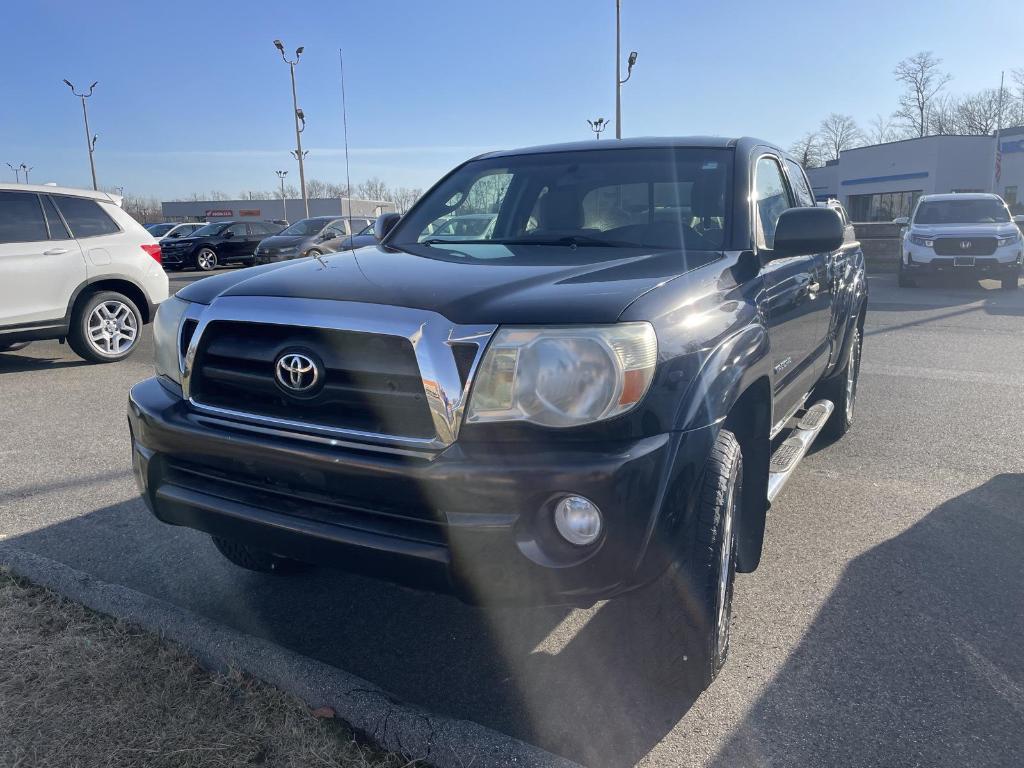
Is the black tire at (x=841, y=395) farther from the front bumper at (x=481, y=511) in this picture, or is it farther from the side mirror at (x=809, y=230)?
the front bumper at (x=481, y=511)

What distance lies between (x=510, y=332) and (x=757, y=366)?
1035 millimetres

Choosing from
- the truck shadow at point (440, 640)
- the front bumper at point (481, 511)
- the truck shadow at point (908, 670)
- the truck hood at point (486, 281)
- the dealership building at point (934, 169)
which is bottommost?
the truck shadow at point (908, 670)

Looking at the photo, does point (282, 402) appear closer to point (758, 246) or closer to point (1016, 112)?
point (758, 246)

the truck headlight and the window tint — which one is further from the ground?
the window tint

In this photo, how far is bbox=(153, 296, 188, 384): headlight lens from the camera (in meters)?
2.82

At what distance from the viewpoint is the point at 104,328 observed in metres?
8.22

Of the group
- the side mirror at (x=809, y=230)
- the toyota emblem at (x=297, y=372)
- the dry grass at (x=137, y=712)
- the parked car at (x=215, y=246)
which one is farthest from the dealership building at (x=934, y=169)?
the dry grass at (x=137, y=712)

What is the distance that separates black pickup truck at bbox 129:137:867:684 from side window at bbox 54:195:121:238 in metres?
5.94

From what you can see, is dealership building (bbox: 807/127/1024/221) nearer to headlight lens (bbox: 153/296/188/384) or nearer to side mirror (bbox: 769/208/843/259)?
side mirror (bbox: 769/208/843/259)

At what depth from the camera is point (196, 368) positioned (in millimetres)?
2662

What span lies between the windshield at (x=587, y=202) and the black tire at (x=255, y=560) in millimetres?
1434

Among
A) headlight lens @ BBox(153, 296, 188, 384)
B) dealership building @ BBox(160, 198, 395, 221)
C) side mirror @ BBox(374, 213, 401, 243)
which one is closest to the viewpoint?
headlight lens @ BBox(153, 296, 188, 384)

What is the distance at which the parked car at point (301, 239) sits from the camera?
1958cm

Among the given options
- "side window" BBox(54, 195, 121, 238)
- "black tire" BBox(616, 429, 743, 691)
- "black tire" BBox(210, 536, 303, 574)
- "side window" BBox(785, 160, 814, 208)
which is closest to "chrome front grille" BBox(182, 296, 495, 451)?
"black tire" BBox(616, 429, 743, 691)
